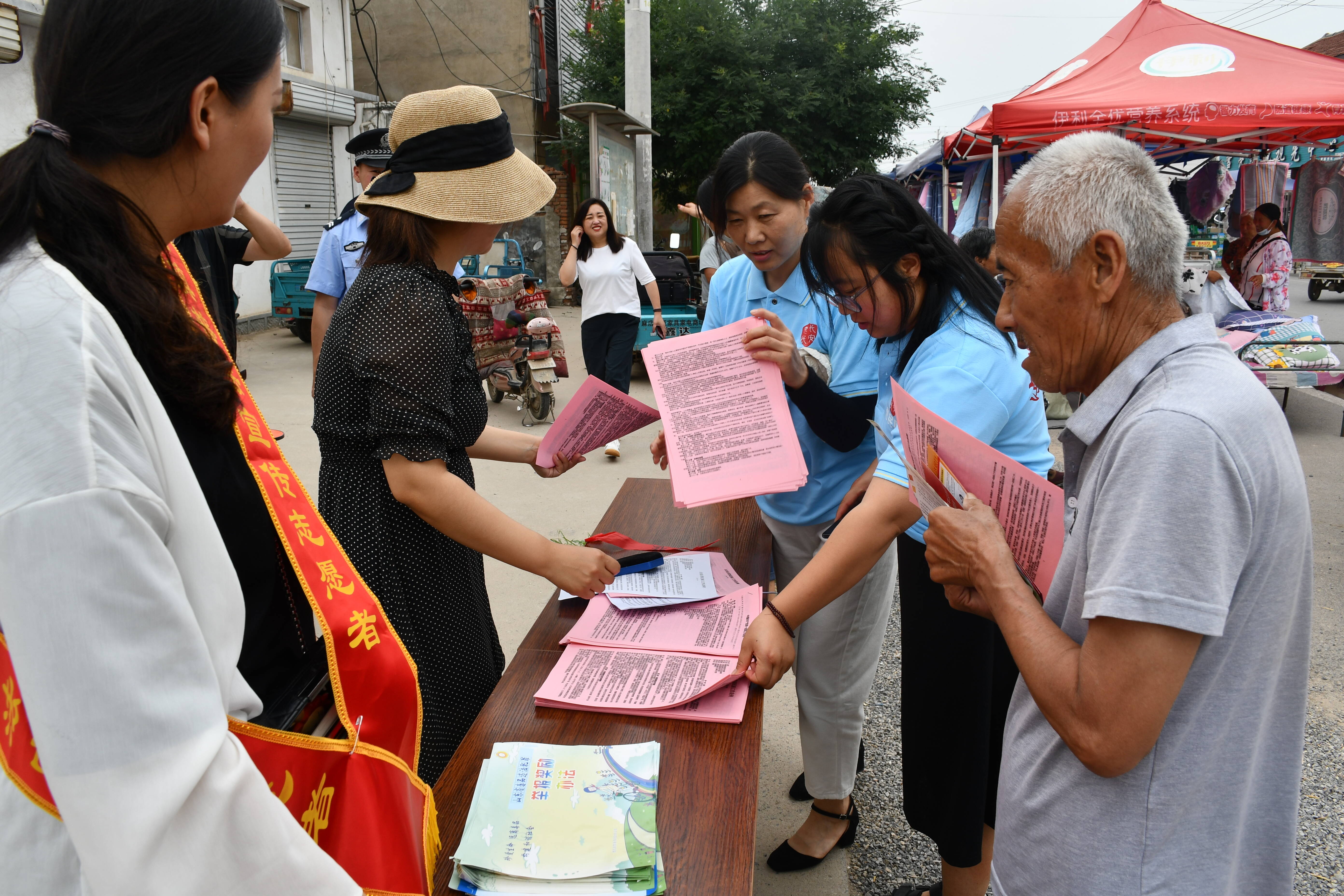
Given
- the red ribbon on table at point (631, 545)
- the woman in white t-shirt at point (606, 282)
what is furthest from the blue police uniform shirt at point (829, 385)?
the woman in white t-shirt at point (606, 282)

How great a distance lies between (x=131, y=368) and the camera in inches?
25.6

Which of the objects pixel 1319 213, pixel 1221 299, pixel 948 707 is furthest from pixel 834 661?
pixel 1319 213

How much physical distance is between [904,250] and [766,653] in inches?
32.4

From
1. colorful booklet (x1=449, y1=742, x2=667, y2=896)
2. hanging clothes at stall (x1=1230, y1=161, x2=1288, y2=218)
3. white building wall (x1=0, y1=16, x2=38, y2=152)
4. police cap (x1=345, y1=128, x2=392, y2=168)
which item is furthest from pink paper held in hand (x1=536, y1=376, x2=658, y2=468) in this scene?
hanging clothes at stall (x1=1230, y1=161, x2=1288, y2=218)

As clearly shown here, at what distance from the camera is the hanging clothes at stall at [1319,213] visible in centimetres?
803

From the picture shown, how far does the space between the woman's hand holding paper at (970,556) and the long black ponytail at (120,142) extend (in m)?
0.93

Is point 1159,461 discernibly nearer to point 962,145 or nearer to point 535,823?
point 535,823

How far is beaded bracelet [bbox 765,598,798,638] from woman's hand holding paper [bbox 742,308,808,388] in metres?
0.56

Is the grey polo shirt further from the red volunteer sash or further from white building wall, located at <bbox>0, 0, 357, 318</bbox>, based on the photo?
white building wall, located at <bbox>0, 0, 357, 318</bbox>

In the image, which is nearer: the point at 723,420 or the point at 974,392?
the point at 974,392

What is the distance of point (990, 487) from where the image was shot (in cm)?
114

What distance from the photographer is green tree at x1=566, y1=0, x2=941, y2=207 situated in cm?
1638

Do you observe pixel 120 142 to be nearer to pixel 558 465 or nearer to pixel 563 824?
pixel 563 824

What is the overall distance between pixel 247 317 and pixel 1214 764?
12.0 meters
